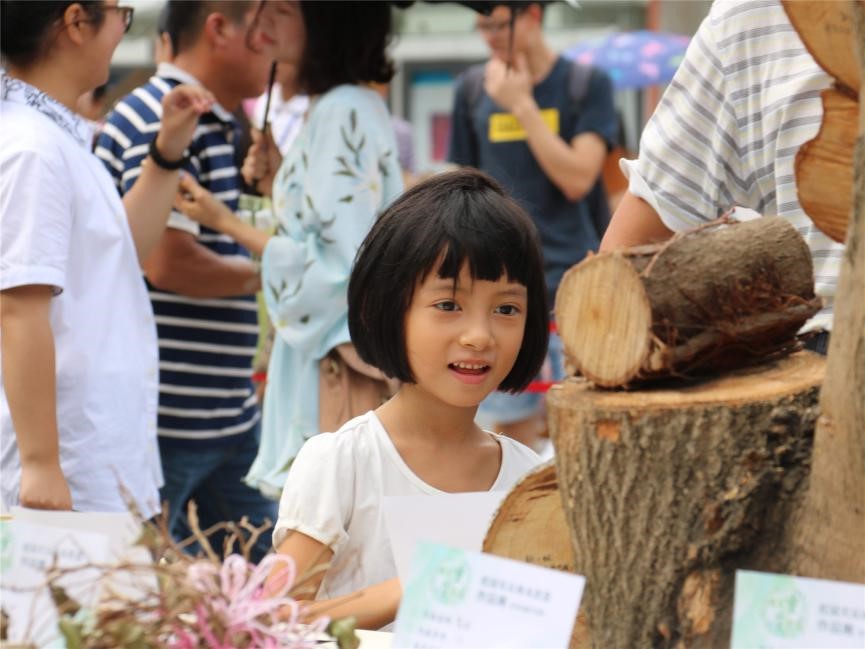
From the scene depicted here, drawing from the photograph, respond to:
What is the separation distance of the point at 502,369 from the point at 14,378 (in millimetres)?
976

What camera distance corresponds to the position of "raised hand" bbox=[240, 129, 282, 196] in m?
3.58

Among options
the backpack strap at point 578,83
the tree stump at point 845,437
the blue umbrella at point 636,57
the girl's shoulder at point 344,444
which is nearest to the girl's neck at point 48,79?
the girl's shoulder at point 344,444

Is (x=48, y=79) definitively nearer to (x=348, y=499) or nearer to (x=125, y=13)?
(x=125, y=13)

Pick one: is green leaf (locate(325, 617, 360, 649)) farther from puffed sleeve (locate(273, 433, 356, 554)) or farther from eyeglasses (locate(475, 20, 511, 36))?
eyeglasses (locate(475, 20, 511, 36))

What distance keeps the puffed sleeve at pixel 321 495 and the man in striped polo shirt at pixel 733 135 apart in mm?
560

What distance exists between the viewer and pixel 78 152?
2680mm

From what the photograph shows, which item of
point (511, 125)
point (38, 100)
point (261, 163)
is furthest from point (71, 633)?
point (511, 125)

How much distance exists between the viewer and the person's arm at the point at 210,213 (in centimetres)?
325

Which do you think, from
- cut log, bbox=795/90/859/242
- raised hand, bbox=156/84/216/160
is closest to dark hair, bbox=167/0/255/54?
raised hand, bbox=156/84/216/160

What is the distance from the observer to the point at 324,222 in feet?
10.1

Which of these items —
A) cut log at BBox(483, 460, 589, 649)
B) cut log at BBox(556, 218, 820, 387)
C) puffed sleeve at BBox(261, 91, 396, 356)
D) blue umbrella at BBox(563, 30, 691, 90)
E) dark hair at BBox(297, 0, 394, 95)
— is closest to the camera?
cut log at BBox(556, 218, 820, 387)

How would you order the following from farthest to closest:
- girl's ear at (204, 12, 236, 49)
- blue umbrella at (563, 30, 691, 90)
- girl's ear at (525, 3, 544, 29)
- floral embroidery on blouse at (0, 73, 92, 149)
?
blue umbrella at (563, 30, 691, 90)
girl's ear at (525, 3, 544, 29)
girl's ear at (204, 12, 236, 49)
floral embroidery on blouse at (0, 73, 92, 149)

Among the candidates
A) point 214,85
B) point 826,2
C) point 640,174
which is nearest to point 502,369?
point 640,174

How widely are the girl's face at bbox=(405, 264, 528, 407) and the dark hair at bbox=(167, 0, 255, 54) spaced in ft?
5.66
